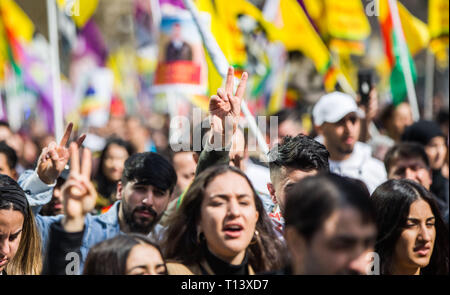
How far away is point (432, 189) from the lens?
673 cm

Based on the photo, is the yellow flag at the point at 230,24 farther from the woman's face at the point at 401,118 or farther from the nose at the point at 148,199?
the nose at the point at 148,199

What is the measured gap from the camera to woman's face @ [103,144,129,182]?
676 centimetres

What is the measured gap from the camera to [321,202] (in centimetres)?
268

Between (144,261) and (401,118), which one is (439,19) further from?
(144,261)

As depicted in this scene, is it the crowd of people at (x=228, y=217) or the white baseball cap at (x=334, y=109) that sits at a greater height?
the white baseball cap at (x=334, y=109)

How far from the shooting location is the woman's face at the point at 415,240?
403 centimetres

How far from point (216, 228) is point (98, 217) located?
1.44 m

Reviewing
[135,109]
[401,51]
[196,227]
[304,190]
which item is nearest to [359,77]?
[401,51]

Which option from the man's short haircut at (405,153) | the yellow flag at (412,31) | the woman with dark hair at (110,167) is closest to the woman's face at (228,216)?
the man's short haircut at (405,153)

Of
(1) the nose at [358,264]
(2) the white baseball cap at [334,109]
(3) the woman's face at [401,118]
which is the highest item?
(3) the woman's face at [401,118]

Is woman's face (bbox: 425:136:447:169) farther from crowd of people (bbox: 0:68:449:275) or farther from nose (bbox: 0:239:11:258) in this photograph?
nose (bbox: 0:239:11:258)

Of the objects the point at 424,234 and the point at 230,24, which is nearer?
the point at 424,234

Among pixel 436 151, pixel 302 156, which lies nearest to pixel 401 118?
pixel 436 151
